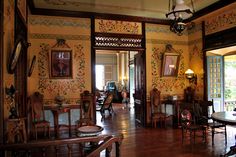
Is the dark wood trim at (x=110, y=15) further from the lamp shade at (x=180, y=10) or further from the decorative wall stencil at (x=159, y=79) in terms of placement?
the lamp shade at (x=180, y=10)

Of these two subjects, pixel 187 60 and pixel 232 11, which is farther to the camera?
pixel 187 60

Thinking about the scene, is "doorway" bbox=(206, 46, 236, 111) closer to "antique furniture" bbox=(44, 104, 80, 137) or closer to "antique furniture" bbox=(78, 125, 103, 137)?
"antique furniture" bbox=(44, 104, 80, 137)

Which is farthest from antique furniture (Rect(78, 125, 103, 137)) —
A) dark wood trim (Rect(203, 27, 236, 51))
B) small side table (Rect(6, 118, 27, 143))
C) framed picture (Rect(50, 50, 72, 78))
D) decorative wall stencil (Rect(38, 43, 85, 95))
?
dark wood trim (Rect(203, 27, 236, 51))

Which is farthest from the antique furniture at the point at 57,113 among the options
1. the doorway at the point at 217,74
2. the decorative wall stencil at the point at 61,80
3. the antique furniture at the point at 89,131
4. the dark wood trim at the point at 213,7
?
the dark wood trim at the point at 213,7

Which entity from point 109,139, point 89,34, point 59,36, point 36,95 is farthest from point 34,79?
point 109,139

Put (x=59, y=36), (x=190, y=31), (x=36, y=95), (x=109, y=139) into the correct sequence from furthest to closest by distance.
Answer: (x=190, y=31) → (x=59, y=36) → (x=36, y=95) → (x=109, y=139)

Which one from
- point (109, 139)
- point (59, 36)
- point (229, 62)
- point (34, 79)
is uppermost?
point (59, 36)

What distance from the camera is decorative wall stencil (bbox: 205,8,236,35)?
213 inches

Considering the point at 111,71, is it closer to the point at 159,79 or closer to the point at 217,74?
the point at 159,79

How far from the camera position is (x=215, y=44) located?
5883 millimetres

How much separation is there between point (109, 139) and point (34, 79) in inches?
162

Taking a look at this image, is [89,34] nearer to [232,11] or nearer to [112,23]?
[112,23]

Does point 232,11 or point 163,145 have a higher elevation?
point 232,11

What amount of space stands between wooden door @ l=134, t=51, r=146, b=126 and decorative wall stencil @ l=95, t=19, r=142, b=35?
768 millimetres
